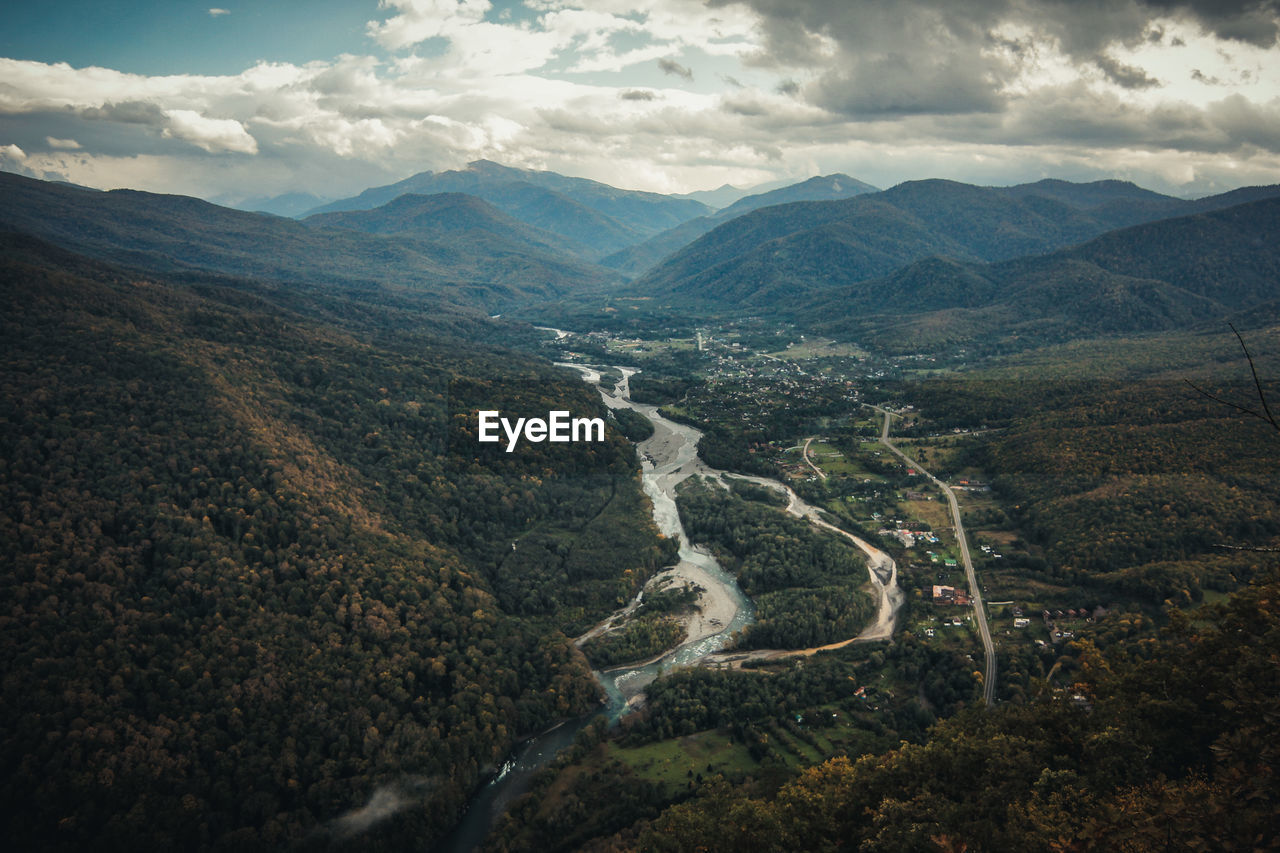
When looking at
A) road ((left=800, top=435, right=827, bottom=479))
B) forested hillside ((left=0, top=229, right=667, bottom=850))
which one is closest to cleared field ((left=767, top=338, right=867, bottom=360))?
road ((left=800, top=435, right=827, bottom=479))

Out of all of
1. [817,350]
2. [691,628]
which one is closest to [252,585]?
[691,628]

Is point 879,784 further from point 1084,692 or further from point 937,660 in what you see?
point 937,660

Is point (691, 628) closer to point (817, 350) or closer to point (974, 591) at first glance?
point (974, 591)

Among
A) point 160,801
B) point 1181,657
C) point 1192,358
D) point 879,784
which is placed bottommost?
point 160,801

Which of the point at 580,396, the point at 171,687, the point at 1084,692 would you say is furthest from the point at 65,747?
the point at 580,396

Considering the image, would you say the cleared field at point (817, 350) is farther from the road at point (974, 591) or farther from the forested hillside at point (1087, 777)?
the forested hillside at point (1087, 777)

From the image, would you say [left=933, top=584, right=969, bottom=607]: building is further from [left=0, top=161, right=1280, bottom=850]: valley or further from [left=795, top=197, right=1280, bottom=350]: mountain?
[left=795, top=197, right=1280, bottom=350]: mountain

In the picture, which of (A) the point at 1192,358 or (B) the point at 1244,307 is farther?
(B) the point at 1244,307
